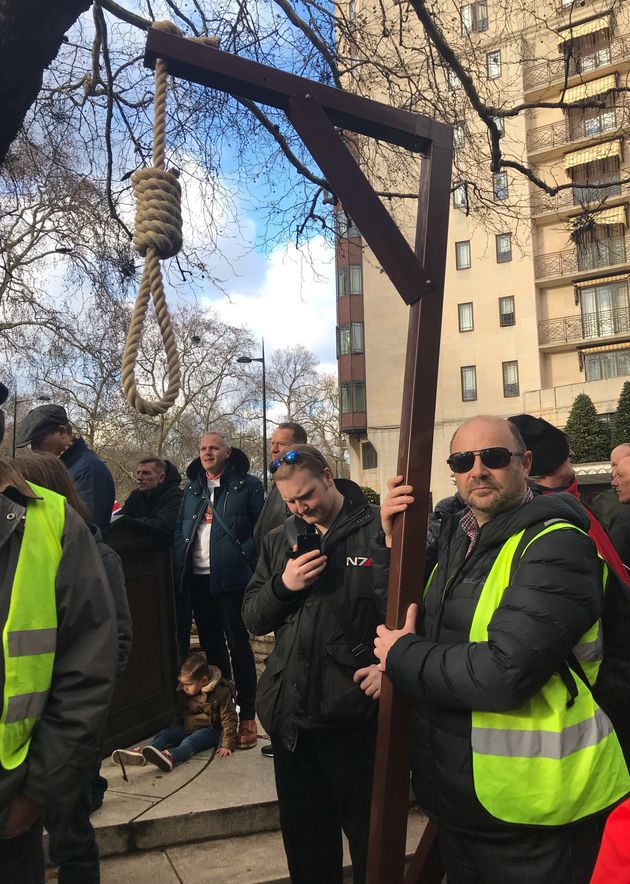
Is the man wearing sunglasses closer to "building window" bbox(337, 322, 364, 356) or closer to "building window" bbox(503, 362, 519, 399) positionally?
"building window" bbox(503, 362, 519, 399)

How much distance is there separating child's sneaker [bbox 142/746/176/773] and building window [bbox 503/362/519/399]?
3262 cm

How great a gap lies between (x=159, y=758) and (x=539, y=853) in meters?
2.72

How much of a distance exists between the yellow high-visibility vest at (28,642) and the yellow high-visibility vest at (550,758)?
1.15 m

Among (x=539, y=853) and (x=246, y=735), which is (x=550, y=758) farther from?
(x=246, y=735)

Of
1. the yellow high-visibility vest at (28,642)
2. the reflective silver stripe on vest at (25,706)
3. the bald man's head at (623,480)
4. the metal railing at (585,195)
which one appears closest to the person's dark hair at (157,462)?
the bald man's head at (623,480)

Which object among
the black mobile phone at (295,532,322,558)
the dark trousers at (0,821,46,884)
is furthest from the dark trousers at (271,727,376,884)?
the dark trousers at (0,821,46,884)

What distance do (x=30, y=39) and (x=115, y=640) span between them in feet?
11.0

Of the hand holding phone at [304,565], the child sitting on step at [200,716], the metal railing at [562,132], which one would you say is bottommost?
the child sitting on step at [200,716]

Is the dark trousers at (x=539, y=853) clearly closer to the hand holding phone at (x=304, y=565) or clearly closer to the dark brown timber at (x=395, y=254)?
the dark brown timber at (x=395, y=254)

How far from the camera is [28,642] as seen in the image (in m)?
1.73

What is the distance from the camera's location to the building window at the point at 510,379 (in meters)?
34.7

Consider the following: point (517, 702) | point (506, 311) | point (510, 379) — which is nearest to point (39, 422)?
point (517, 702)

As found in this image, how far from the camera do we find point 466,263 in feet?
116

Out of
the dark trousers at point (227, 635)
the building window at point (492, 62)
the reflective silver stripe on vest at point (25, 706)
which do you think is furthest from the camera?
the building window at point (492, 62)
